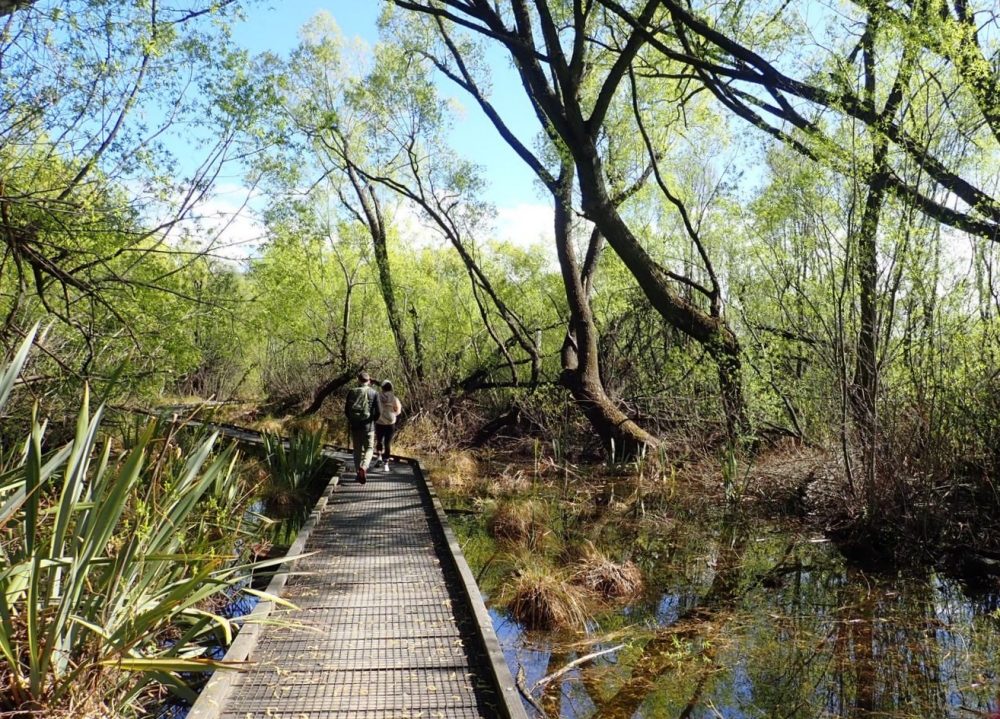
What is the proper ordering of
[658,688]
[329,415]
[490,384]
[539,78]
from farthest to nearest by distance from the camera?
1. [329,415]
2. [490,384]
3. [539,78]
4. [658,688]

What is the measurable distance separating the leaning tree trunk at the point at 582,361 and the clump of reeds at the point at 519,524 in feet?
14.4

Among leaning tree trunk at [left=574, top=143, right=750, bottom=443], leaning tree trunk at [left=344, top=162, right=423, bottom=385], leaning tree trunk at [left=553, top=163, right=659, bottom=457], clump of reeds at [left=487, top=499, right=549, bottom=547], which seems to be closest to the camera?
clump of reeds at [left=487, top=499, right=549, bottom=547]

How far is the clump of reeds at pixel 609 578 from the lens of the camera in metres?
7.55

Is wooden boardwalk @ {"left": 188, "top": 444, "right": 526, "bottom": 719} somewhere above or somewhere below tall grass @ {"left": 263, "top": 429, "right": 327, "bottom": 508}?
below

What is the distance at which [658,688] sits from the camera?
17.7ft

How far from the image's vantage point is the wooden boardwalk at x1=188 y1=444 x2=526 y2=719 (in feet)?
13.6

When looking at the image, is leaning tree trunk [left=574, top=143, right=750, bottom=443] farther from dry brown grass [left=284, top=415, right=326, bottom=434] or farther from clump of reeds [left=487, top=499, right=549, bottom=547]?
dry brown grass [left=284, top=415, right=326, bottom=434]

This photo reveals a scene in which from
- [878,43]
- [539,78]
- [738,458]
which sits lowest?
[738,458]

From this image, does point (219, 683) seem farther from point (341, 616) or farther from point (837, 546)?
point (837, 546)

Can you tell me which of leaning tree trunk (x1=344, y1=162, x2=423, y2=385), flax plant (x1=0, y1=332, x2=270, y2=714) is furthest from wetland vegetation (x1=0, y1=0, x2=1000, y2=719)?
leaning tree trunk (x1=344, y1=162, x2=423, y2=385)

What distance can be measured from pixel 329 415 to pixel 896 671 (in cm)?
1839

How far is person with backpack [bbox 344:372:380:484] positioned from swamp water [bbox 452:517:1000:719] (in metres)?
3.88

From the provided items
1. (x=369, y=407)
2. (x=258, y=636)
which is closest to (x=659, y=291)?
(x=369, y=407)

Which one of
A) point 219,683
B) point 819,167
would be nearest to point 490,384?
point 819,167
